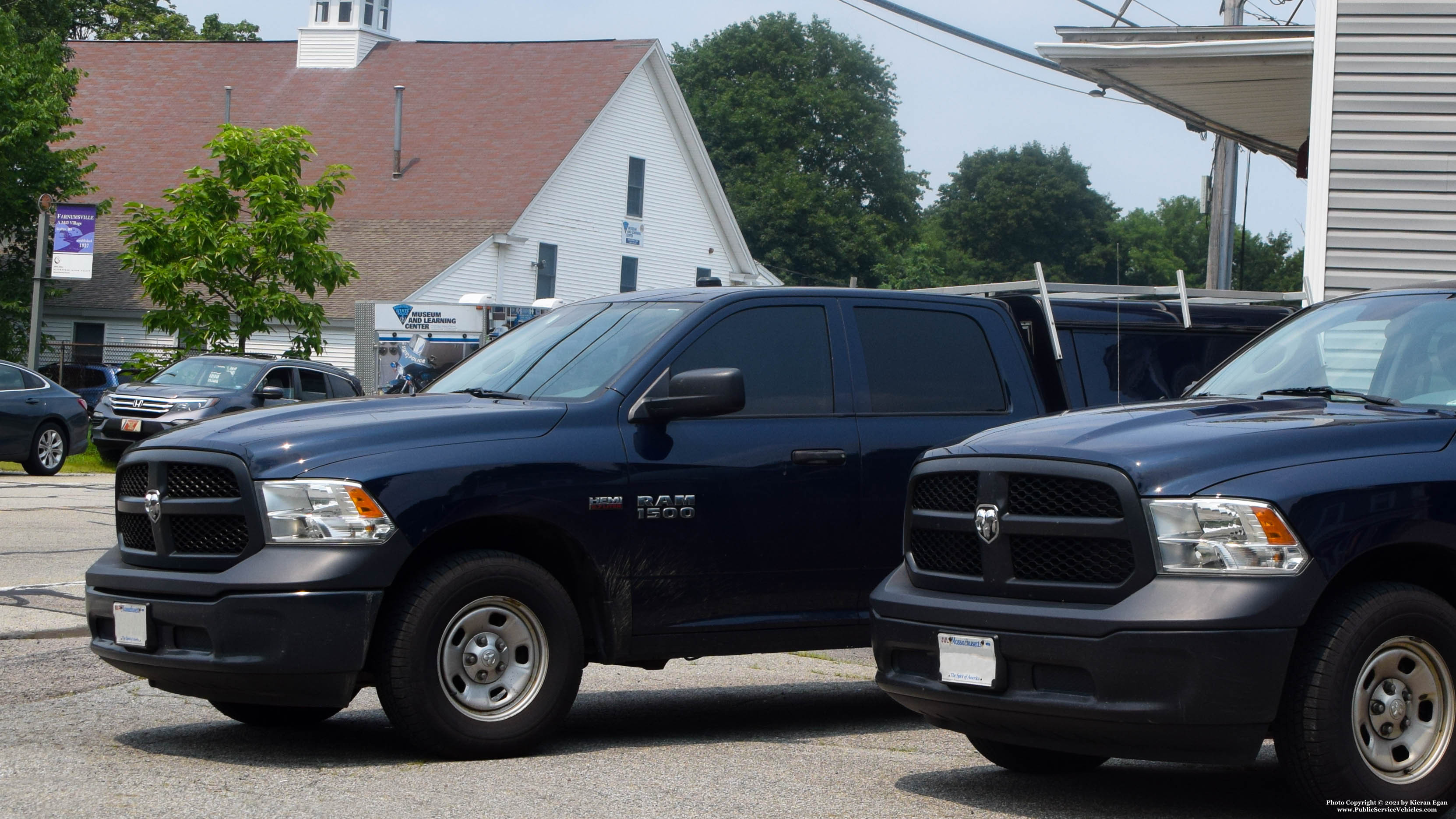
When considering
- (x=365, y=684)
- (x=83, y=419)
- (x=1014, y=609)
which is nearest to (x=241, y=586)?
(x=365, y=684)

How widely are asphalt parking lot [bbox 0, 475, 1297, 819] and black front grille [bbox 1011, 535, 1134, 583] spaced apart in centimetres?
83

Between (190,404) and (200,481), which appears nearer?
(200,481)

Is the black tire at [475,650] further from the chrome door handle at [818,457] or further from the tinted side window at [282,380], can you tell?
the tinted side window at [282,380]

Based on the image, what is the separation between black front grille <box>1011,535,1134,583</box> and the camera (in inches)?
199

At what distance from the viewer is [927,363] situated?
25.3ft

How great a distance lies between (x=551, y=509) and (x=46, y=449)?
18151 millimetres

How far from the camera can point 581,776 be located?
19.4 feet

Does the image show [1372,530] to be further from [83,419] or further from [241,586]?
[83,419]

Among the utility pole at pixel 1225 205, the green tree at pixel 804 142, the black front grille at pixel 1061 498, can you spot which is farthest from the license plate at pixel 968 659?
the green tree at pixel 804 142

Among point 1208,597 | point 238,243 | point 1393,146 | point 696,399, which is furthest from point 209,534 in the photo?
point 238,243

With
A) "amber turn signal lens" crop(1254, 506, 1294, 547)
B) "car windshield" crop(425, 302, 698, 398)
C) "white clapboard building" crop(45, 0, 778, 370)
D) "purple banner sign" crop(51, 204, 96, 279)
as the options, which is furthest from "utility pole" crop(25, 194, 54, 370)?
"amber turn signal lens" crop(1254, 506, 1294, 547)

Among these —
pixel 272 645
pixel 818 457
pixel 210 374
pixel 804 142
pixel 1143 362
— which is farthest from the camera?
pixel 804 142

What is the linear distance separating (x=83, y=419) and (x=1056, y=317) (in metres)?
15.6

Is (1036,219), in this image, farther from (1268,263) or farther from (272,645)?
(272,645)
